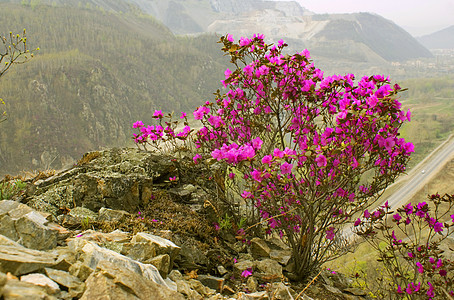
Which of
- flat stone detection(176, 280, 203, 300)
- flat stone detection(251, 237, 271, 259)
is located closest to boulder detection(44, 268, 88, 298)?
flat stone detection(176, 280, 203, 300)

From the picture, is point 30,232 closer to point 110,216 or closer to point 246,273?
point 110,216

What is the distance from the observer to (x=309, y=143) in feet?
10.5

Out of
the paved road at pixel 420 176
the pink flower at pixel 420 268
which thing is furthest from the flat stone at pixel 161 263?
the paved road at pixel 420 176

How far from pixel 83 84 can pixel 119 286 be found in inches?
3270

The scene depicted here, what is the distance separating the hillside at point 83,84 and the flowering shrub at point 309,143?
38422 millimetres

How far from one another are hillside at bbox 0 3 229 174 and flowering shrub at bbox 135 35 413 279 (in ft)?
126

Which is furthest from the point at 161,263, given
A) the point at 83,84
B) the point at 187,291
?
the point at 83,84

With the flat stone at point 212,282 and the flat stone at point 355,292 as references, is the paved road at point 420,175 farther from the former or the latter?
the flat stone at point 212,282

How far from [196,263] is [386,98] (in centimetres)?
293

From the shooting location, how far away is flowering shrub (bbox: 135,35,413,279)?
325 centimetres

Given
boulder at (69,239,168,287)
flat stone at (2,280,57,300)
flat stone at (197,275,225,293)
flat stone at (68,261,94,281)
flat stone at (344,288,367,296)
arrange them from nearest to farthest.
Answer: flat stone at (2,280,57,300) < flat stone at (68,261,94,281) < boulder at (69,239,168,287) < flat stone at (197,275,225,293) < flat stone at (344,288,367,296)

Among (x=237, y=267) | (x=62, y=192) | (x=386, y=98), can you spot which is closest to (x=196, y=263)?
(x=237, y=267)

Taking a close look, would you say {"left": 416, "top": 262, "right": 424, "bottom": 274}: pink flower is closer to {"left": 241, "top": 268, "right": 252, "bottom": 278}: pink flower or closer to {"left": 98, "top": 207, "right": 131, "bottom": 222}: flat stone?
{"left": 241, "top": 268, "right": 252, "bottom": 278}: pink flower

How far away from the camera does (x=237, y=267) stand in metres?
3.68
